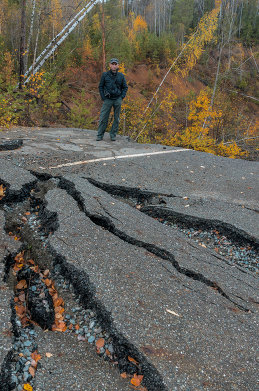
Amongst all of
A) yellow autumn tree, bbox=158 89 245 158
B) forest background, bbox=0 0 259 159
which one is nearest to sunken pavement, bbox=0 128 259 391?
forest background, bbox=0 0 259 159

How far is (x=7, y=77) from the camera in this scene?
14859 millimetres

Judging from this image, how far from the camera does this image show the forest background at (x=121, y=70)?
12.6 m

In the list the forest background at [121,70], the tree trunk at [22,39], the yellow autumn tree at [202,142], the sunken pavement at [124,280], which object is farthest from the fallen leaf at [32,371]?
the tree trunk at [22,39]

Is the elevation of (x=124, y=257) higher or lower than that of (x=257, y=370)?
higher

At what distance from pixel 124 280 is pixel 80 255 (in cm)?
57

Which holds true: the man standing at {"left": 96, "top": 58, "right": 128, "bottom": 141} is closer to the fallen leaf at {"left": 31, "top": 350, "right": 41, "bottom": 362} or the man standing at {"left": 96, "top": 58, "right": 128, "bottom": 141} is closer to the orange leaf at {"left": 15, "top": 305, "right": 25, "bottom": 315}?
the orange leaf at {"left": 15, "top": 305, "right": 25, "bottom": 315}

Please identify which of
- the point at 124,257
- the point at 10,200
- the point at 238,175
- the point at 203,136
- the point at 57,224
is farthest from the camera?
the point at 203,136

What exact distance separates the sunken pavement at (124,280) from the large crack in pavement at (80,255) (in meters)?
0.01

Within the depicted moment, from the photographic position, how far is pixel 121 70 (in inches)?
542

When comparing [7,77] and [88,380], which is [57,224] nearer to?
[88,380]

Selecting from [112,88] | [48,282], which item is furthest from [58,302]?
[112,88]

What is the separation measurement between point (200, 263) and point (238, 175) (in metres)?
3.34

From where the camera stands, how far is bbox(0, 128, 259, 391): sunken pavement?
205 centimetres

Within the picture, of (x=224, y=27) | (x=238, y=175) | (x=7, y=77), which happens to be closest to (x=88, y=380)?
(x=238, y=175)
